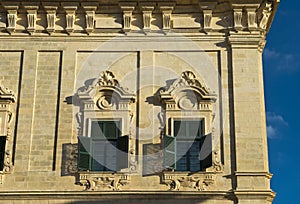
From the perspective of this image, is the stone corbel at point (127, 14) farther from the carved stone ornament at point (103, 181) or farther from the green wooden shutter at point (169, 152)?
the carved stone ornament at point (103, 181)

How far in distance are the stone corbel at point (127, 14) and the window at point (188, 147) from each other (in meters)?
3.93

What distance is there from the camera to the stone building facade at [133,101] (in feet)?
67.0

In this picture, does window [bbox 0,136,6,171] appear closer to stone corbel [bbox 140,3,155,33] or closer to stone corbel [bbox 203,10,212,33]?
stone corbel [bbox 140,3,155,33]

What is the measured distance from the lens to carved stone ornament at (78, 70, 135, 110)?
21.7 metres

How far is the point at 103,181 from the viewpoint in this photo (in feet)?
67.2

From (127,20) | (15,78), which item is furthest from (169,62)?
(15,78)

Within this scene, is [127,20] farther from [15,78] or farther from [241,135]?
[241,135]

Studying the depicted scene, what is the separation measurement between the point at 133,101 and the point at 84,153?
2.51 meters

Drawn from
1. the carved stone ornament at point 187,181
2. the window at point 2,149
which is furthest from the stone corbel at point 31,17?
the carved stone ornament at point 187,181

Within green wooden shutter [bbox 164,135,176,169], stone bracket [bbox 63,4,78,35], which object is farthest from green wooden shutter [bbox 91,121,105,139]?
stone bracket [bbox 63,4,78,35]

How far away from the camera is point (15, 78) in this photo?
2211 centimetres

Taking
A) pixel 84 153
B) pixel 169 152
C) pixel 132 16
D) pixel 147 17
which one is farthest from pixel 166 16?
pixel 84 153

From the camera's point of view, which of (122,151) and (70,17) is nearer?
(122,151)

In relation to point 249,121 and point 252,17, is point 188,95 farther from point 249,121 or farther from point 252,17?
point 252,17
